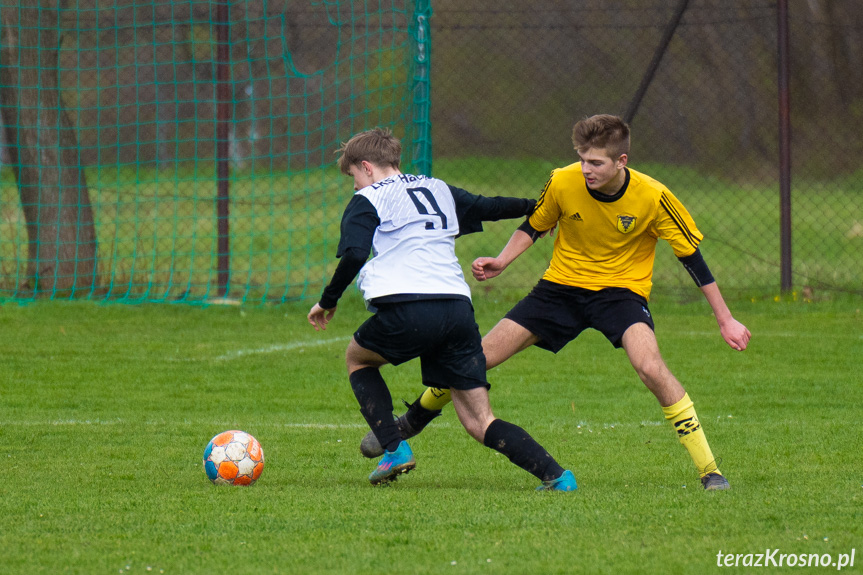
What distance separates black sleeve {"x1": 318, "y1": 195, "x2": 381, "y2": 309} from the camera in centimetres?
435

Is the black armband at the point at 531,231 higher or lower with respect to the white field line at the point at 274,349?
higher

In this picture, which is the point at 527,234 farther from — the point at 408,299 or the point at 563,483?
the point at 563,483

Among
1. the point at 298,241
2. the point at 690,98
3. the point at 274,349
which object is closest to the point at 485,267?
the point at 274,349

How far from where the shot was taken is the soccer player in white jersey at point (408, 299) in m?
4.42

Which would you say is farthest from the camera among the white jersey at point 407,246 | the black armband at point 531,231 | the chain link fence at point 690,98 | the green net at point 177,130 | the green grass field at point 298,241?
the chain link fence at point 690,98

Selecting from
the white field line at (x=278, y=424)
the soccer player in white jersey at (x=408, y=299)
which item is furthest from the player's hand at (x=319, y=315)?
the white field line at (x=278, y=424)

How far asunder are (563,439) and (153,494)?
224cm

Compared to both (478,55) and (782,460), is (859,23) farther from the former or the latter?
(782,460)

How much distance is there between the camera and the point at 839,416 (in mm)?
6270

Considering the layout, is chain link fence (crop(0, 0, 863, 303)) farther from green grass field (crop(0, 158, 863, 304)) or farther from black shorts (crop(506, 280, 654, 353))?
black shorts (crop(506, 280, 654, 353))

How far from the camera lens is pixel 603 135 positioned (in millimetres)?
4598

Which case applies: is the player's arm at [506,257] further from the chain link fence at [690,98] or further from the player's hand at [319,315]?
the chain link fence at [690,98]

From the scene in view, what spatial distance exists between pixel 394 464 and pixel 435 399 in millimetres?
510

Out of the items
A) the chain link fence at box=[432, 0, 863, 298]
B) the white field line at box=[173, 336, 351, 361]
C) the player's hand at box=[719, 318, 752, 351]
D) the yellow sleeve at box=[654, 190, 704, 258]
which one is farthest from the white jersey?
the chain link fence at box=[432, 0, 863, 298]
